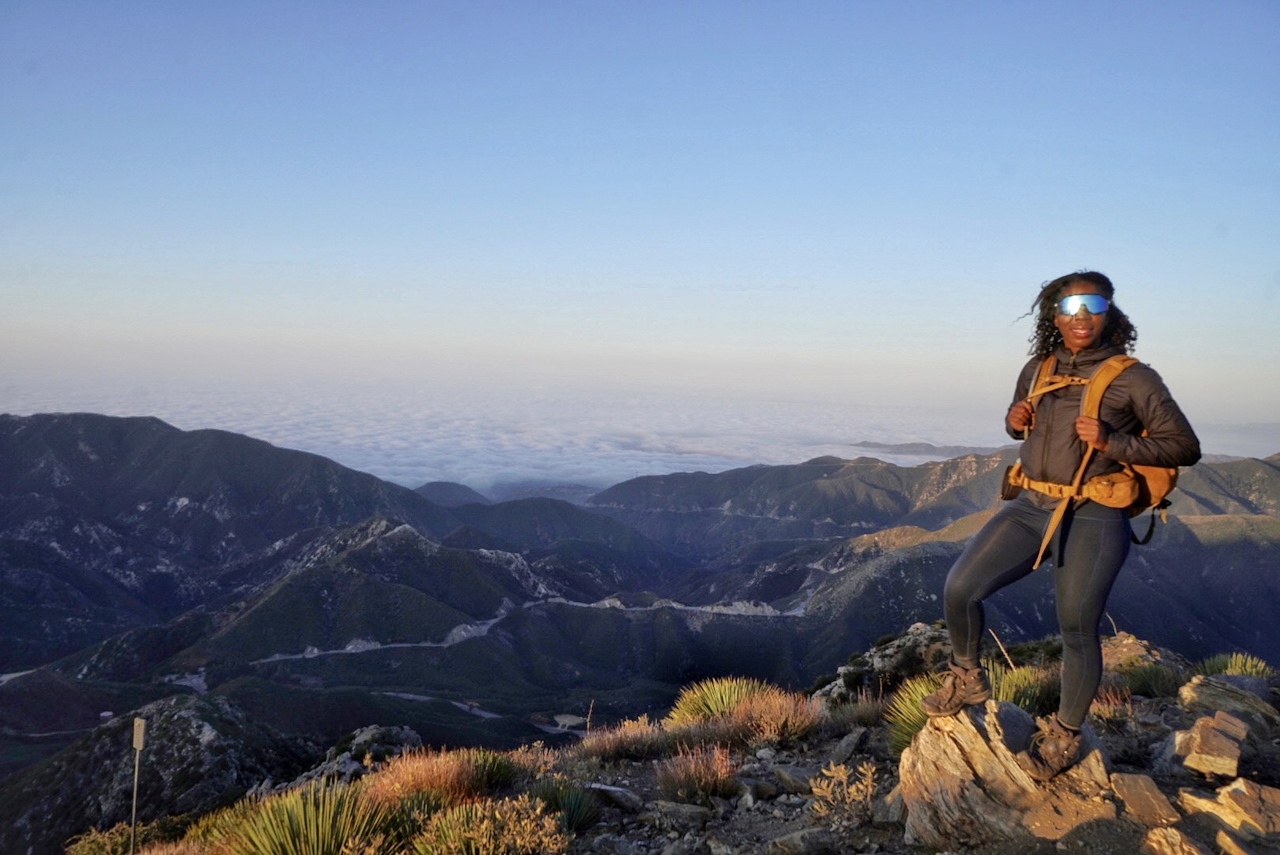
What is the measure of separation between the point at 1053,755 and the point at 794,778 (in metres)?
1.82

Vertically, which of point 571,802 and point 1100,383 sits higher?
point 1100,383

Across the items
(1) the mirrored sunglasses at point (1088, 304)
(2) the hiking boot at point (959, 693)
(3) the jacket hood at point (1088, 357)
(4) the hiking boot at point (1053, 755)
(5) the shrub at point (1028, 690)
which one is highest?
(1) the mirrored sunglasses at point (1088, 304)

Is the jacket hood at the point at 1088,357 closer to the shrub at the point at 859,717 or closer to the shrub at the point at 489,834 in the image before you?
the shrub at the point at 489,834

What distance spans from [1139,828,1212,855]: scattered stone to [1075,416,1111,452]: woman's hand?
6.07 ft

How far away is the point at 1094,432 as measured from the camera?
379 centimetres

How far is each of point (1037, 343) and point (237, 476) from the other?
654ft

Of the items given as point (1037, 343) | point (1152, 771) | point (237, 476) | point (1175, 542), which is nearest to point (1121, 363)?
point (1037, 343)

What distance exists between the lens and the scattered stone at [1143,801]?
386 cm

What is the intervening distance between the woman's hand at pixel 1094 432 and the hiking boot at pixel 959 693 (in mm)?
1549

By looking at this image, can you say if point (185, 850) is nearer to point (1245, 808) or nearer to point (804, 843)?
point (804, 843)

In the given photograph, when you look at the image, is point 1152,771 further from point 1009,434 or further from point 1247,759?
point 1009,434

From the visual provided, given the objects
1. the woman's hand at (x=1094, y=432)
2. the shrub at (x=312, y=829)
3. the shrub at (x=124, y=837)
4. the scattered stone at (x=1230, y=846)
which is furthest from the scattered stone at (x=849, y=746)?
the shrub at (x=124, y=837)

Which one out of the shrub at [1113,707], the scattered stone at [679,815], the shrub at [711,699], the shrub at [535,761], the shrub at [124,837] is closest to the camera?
the scattered stone at [679,815]

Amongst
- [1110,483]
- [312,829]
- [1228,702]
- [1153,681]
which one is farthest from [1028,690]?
[312,829]
